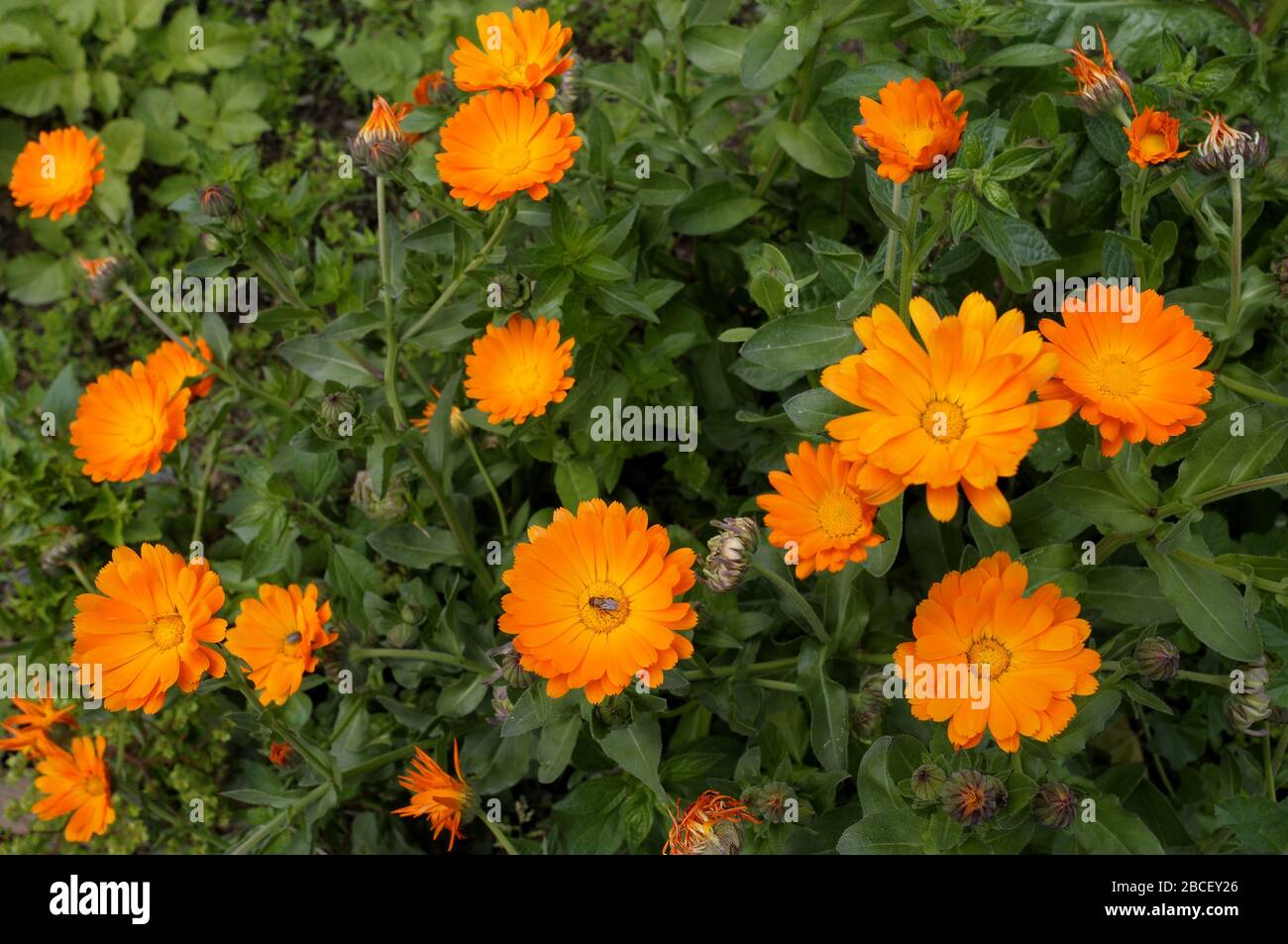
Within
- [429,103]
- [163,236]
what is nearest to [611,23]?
[429,103]

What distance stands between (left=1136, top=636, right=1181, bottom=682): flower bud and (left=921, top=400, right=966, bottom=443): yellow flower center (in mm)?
640

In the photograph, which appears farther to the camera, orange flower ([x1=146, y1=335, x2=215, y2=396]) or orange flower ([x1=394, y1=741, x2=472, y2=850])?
orange flower ([x1=146, y1=335, x2=215, y2=396])

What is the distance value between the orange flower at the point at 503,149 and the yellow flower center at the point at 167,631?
0.97 meters

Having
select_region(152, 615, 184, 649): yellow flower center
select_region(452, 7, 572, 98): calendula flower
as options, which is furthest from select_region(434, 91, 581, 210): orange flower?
select_region(152, 615, 184, 649): yellow flower center

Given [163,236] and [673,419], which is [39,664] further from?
[163,236]

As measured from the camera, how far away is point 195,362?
2.55 metres

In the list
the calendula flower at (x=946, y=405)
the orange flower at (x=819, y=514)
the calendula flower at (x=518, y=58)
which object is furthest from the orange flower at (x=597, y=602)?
the calendula flower at (x=518, y=58)

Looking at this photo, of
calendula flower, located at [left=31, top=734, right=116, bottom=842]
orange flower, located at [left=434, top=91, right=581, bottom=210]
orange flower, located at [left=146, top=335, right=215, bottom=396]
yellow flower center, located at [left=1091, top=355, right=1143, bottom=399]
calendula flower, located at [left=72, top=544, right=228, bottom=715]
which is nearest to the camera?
yellow flower center, located at [left=1091, top=355, right=1143, bottom=399]

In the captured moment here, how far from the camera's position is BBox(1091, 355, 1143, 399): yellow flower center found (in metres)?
1.62

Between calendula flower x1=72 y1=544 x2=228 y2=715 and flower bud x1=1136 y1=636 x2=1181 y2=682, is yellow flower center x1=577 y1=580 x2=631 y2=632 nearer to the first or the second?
calendula flower x1=72 y1=544 x2=228 y2=715

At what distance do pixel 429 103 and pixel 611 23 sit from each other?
1.58 meters

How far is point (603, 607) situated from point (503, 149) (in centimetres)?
95

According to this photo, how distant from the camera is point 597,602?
72.1 inches
